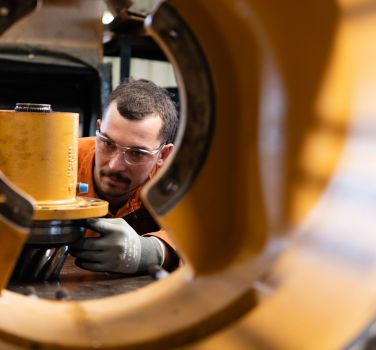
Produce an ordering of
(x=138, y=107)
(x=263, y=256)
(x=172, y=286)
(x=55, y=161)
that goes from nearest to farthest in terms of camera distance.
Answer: (x=263, y=256) < (x=172, y=286) < (x=55, y=161) < (x=138, y=107)

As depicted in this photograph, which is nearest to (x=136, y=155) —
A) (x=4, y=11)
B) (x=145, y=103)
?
(x=145, y=103)

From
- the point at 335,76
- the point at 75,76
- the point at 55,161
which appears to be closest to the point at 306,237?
the point at 335,76

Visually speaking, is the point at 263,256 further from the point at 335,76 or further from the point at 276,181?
the point at 335,76

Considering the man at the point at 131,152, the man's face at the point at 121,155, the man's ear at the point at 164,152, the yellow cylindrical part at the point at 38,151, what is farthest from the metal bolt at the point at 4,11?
the man's ear at the point at 164,152

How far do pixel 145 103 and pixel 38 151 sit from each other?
96 cm

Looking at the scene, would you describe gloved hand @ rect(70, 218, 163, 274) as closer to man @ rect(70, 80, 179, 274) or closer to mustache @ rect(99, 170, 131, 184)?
man @ rect(70, 80, 179, 274)

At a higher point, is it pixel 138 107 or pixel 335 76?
pixel 335 76

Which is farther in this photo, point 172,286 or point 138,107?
point 138,107

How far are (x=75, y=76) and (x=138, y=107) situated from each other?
974 mm

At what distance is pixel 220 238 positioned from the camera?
73cm

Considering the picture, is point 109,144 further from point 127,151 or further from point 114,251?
point 114,251

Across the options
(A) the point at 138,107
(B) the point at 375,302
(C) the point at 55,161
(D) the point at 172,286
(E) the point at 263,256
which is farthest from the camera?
(A) the point at 138,107

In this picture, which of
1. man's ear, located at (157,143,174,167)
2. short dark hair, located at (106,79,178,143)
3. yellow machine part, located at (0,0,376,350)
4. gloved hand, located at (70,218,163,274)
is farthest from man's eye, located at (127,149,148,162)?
yellow machine part, located at (0,0,376,350)

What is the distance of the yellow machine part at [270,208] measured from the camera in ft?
1.86
